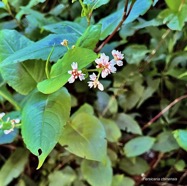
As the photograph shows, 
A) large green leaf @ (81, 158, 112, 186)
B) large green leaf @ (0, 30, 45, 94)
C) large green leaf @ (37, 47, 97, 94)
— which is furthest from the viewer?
large green leaf @ (81, 158, 112, 186)

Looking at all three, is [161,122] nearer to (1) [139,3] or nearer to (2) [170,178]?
(2) [170,178]

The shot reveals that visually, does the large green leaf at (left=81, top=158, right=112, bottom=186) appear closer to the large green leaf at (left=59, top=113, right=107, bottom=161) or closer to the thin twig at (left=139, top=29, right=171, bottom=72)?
the large green leaf at (left=59, top=113, right=107, bottom=161)

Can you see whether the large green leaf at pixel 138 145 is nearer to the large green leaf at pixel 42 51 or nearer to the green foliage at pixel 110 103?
the green foliage at pixel 110 103

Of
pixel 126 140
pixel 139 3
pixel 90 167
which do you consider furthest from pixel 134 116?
pixel 139 3

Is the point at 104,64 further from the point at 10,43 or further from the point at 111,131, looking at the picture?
the point at 111,131

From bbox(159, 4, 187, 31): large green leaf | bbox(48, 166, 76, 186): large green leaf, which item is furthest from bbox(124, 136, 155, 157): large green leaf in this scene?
bbox(159, 4, 187, 31): large green leaf
